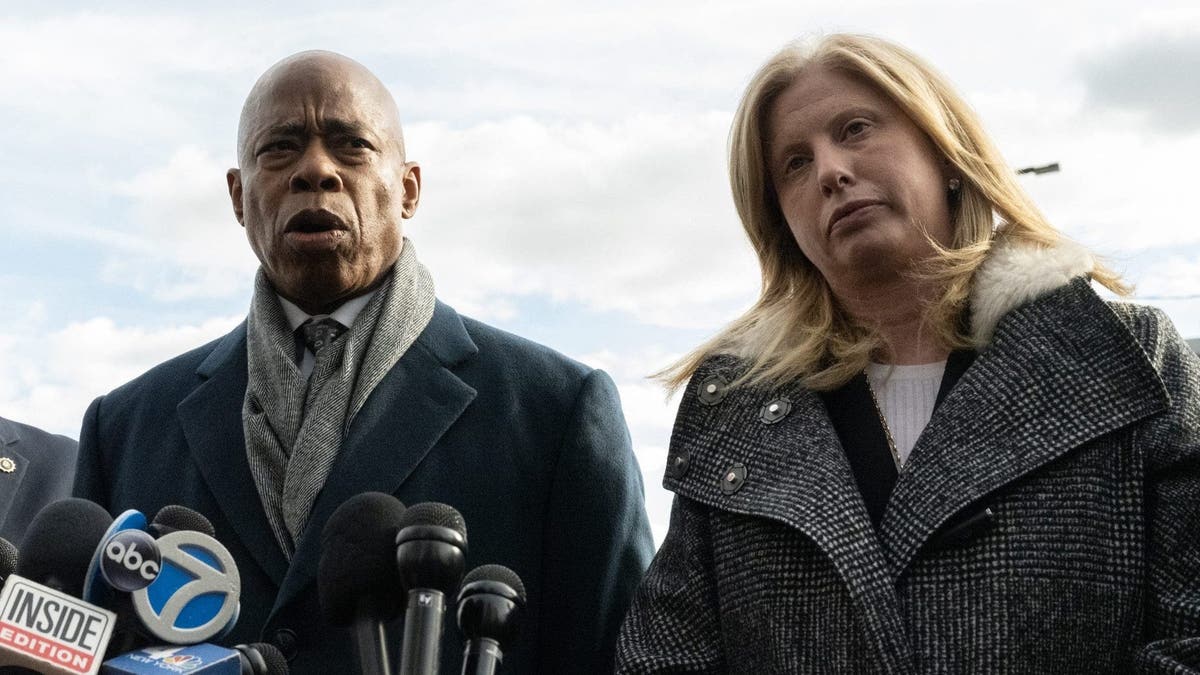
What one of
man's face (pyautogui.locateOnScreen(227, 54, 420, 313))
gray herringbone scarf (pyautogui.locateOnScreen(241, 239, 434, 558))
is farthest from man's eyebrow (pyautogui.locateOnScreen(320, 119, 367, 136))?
gray herringbone scarf (pyautogui.locateOnScreen(241, 239, 434, 558))

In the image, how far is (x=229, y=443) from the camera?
389 cm

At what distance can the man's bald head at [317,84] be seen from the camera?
13.0 feet

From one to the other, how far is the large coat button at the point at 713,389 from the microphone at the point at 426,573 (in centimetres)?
130

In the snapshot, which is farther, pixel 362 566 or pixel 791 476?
pixel 791 476

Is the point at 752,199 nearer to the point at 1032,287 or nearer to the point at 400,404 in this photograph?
the point at 1032,287

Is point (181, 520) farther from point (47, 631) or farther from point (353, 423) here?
point (353, 423)

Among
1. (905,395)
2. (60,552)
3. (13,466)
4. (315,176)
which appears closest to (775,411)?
(905,395)

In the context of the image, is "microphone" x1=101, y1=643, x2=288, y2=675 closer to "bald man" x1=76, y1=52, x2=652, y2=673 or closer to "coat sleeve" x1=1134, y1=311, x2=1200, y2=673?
"bald man" x1=76, y1=52, x2=652, y2=673

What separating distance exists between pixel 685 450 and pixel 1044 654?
902 mm

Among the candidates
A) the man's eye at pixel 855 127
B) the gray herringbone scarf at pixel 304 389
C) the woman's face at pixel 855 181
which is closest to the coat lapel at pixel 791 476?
the woman's face at pixel 855 181

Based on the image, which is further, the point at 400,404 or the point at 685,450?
the point at 400,404

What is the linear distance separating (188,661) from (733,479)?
1.40m

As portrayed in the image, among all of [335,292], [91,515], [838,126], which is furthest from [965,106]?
[91,515]

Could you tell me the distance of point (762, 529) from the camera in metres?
3.16
